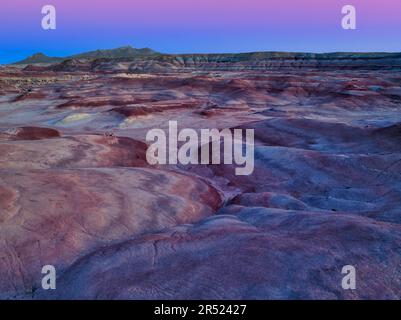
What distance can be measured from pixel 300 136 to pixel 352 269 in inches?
577

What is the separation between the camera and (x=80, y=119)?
27.5 metres

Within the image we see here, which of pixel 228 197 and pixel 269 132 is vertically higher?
pixel 269 132

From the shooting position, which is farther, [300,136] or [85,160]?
[300,136]

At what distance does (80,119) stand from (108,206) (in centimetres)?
1919

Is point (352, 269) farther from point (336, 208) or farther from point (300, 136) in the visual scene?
point (300, 136)

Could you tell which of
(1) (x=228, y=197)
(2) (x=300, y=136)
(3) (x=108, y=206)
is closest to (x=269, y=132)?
(2) (x=300, y=136)

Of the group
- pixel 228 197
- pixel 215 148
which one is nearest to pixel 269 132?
pixel 215 148

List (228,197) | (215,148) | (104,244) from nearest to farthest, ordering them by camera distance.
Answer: (104,244)
(228,197)
(215,148)

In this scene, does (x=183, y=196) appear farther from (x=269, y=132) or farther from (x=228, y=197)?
(x=269, y=132)

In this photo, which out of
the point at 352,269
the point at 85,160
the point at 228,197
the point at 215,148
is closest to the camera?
the point at 352,269
